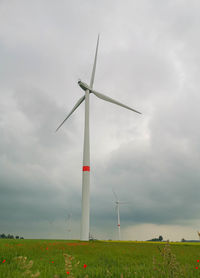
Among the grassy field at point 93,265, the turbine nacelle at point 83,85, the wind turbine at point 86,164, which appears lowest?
the grassy field at point 93,265

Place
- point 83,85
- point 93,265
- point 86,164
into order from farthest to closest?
point 83,85
point 86,164
point 93,265

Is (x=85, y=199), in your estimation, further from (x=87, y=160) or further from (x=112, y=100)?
(x=112, y=100)

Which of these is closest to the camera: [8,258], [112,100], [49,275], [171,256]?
[171,256]

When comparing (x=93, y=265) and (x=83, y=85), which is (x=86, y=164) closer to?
(x=83, y=85)

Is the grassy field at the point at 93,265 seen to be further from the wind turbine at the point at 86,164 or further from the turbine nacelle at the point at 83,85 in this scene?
the turbine nacelle at the point at 83,85

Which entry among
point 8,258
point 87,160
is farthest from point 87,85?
point 8,258

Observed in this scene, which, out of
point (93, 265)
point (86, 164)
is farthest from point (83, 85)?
point (93, 265)

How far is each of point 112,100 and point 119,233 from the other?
189 feet

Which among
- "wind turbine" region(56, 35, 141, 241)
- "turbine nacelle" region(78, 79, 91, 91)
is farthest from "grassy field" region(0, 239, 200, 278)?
"turbine nacelle" region(78, 79, 91, 91)

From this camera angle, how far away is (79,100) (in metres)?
60.9

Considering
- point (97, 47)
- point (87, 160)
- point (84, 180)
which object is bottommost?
point (84, 180)

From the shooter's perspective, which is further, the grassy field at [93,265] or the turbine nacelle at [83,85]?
the turbine nacelle at [83,85]

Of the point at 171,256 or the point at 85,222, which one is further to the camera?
the point at 85,222

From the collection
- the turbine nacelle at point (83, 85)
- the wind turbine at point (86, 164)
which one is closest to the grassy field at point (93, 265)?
the wind turbine at point (86, 164)
